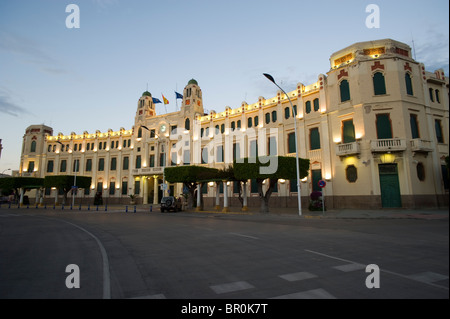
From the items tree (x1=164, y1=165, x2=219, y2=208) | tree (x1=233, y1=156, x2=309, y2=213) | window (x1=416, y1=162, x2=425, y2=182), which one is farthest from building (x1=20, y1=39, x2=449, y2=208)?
tree (x1=164, y1=165, x2=219, y2=208)

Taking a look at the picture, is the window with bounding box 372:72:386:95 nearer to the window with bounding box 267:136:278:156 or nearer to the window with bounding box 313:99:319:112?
the window with bounding box 313:99:319:112

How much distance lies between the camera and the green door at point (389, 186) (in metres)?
24.7

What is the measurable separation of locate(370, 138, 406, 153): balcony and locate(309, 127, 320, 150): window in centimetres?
704

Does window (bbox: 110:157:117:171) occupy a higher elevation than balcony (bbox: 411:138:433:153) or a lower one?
higher

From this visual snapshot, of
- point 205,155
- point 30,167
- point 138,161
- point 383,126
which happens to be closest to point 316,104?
point 383,126

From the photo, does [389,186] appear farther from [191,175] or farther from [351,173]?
[191,175]

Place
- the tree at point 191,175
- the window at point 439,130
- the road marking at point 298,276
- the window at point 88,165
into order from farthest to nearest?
the window at point 88,165
the tree at point 191,175
the window at point 439,130
the road marking at point 298,276

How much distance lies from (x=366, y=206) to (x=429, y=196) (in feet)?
18.2

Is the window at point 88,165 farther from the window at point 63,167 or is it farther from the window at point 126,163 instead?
the window at point 126,163

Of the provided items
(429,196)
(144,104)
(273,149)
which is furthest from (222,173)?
(144,104)

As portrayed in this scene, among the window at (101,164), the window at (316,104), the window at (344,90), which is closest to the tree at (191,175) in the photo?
the window at (316,104)

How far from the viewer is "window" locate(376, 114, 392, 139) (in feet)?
84.3

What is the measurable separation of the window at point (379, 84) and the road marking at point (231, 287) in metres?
27.9

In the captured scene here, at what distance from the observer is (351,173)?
89.2 feet
